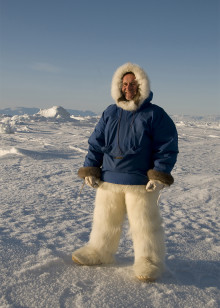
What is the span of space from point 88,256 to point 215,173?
→ 4775 mm

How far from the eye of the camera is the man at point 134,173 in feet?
5.95

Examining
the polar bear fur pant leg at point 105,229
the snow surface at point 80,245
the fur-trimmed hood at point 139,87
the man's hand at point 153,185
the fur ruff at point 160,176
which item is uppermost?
the fur-trimmed hood at point 139,87

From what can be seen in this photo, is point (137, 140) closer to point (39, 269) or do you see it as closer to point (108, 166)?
point (108, 166)

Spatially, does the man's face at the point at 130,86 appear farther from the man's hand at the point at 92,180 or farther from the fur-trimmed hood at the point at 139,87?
the man's hand at the point at 92,180

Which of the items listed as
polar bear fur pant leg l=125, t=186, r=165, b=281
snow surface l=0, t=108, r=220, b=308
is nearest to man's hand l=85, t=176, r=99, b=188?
polar bear fur pant leg l=125, t=186, r=165, b=281

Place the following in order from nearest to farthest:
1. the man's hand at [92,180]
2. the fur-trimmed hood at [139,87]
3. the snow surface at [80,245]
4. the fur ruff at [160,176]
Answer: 1. the snow surface at [80,245]
2. the fur ruff at [160,176]
3. the fur-trimmed hood at [139,87]
4. the man's hand at [92,180]

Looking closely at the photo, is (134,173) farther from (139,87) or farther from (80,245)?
(80,245)

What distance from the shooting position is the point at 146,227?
5.97 feet

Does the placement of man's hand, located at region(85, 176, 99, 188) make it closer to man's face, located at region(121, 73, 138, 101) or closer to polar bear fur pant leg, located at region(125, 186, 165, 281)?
polar bear fur pant leg, located at region(125, 186, 165, 281)

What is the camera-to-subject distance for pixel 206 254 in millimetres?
2203

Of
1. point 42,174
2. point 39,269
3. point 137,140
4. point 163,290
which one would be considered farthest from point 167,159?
point 42,174

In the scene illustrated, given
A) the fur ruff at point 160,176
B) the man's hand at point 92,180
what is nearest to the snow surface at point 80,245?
the man's hand at point 92,180

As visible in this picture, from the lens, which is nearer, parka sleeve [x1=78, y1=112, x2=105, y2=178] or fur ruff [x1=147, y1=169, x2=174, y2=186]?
fur ruff [x1=147, y1=169, x2=174, y2=186]

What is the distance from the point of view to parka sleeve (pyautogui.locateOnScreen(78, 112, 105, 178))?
2.01 m
